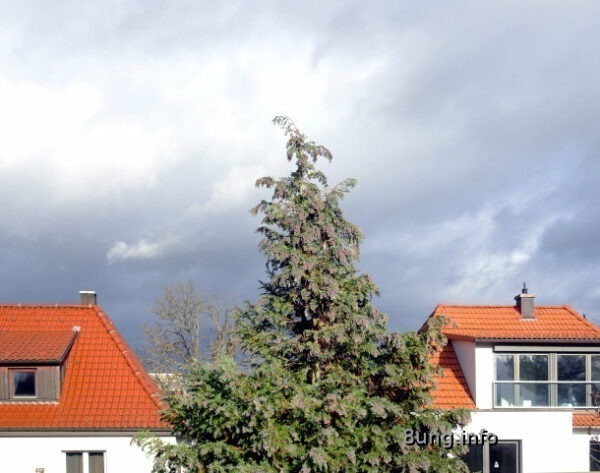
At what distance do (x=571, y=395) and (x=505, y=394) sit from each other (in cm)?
208

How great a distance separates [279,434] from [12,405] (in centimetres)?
1032

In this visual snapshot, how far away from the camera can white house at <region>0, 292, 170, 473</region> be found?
17844 mm

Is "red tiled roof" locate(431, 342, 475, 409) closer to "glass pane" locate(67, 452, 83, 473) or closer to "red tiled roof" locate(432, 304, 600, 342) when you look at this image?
"red tiled roof" locate(432, 304, 600, 342)

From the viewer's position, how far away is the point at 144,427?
18.0 metres

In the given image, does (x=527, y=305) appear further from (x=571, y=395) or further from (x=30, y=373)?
(x=30, y=373)

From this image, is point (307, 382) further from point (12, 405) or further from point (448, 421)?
point (12, 405)

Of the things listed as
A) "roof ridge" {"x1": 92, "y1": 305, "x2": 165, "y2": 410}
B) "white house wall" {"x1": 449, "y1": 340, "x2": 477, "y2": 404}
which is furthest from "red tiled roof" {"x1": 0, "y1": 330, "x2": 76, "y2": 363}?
"white house wall" {"x1": 449, "y1": 340, "x2": 477, "y2": 404}

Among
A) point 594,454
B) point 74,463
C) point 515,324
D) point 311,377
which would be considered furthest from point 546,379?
point 74,463

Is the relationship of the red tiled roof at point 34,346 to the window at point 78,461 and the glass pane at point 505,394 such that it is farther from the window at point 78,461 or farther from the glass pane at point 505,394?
the glass pane at point 505,394

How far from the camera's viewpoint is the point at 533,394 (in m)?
19.5

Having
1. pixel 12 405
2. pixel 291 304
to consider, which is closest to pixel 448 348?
pixel 291 304

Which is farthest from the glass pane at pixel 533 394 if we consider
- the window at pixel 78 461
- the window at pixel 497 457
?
the window at pixel 78 461

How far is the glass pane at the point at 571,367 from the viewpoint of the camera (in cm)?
1966

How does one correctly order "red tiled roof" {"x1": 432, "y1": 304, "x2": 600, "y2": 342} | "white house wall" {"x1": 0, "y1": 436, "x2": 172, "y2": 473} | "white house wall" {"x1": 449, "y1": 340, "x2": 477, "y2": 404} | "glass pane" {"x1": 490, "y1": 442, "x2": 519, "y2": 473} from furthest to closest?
"white house wall" {"x1": 449, "y1": 340, "x2": 477, "y2": 404} → "red tiled roof" {"x1": 432, "y1": 304, "x2": 600, "y2": 342} → "glass pane" {"x1": 490, "y1": 442, "x2": 519, "y2": 473} → "white house wall" {"x1": 0, "y1": 436, "x2": 172, "y2": 473}
